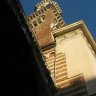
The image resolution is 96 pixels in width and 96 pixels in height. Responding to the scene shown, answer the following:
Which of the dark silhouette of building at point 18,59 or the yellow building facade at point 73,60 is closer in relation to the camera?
the dark silhouette of building at point 18,59

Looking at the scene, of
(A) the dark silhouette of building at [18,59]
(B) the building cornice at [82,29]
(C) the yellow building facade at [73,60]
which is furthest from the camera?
(B) the building cornice at [82,29]

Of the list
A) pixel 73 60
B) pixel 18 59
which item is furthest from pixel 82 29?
pixel 18 59

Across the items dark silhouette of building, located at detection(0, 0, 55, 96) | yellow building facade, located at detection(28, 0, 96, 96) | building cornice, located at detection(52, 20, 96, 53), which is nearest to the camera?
dark silhouette of building, located at detection(0, 0, 55, 96)

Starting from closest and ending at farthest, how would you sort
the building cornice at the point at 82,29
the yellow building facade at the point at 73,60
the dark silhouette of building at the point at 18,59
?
the dark silhouette of building at the point at 18,59 → the yellow building facade at the point at 73,60 → the building cornice at the point at 82,29

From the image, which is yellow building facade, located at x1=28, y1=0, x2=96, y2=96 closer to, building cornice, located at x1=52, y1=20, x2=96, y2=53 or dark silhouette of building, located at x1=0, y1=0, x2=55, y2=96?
building cornice, located at x1=52, y1=20, x2=96, y2=53

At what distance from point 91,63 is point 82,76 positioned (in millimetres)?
783

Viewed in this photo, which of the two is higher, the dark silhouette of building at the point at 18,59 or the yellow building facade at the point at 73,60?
the dark silhouette of building at the point at 18,59

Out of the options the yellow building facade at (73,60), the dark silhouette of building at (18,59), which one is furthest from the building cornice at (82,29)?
the dark silhouette of building at (18,59)

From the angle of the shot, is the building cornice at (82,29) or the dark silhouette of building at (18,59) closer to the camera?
the dark silhouette of building at (18,59)

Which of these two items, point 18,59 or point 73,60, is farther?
point 73,60

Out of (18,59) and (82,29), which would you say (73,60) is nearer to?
(82,29)

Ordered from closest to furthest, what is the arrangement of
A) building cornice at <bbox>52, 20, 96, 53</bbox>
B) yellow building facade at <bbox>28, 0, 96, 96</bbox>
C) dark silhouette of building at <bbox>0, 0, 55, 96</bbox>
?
dark silhouette of building at <bbox>0, 0, 55, 96</bbox> → yellow building facade at <bbox>28, 0, 96, 96</bbox> → building cornice at <bbox>52, 20, 96, 53</bbox>

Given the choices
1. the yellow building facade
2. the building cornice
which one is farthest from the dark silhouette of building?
the building cornice

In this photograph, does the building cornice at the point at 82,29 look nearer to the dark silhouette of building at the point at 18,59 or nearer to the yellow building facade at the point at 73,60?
the yellow building facade at the point at 73,60
